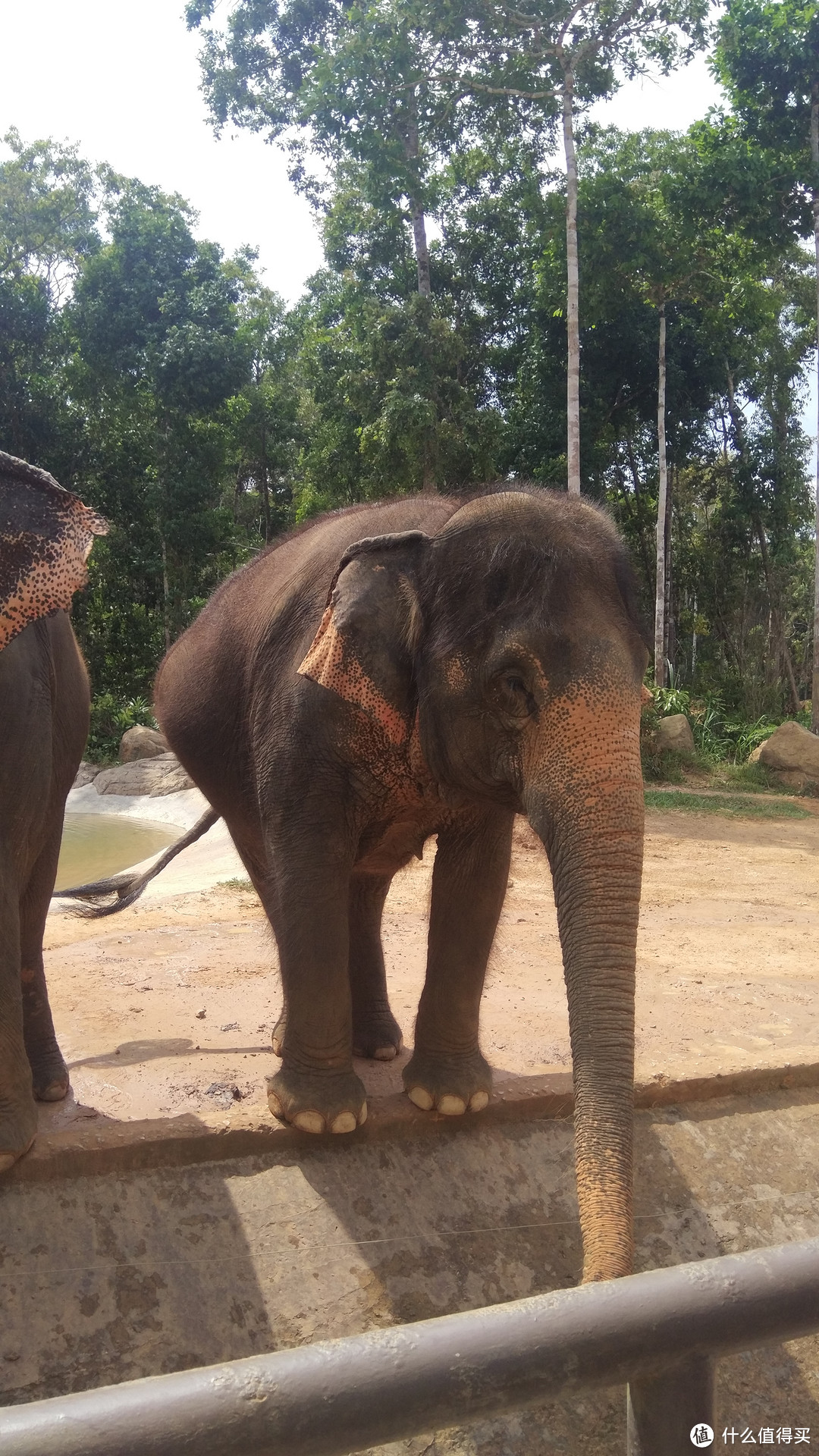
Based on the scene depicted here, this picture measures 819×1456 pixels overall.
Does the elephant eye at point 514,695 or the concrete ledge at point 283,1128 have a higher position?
the elephant eye at point 514,695

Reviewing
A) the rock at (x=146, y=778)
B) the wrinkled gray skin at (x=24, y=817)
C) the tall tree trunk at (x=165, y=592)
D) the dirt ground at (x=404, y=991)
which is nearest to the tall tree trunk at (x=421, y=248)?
the tall tree trunk at (x=165, y=592)

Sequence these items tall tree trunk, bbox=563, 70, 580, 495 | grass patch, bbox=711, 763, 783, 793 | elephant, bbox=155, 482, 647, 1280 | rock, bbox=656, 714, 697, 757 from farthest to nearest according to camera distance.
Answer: rock, bbox=656, 714, 697, 757 → grass patch, bbox=711, 763, 783, 793 → tall tree trunk, bbox=563, 70, 580, 495 → elephant, bbox=155, 482, 647, 1280

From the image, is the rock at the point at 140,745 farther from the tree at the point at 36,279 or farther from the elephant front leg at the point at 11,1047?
Answer: the elephant front leg at the point at 11,1047

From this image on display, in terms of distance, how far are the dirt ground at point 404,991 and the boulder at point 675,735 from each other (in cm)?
550

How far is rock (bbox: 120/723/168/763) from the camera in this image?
16.4 metres

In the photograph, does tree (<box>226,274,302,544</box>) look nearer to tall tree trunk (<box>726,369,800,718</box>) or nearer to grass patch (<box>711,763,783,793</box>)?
tall tree trunk (<box>726,369,800,718</box>)

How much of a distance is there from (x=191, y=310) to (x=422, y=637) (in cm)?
1886

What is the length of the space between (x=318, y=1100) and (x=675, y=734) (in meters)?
11.7

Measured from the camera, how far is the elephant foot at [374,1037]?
3.82 m

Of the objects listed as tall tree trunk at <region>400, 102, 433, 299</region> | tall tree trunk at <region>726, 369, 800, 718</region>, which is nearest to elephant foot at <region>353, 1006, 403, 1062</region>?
tall tree trunk at <region>400, 102, 433, 299</region>

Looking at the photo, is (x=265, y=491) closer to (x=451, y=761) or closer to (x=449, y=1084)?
(x=449, y=1084)

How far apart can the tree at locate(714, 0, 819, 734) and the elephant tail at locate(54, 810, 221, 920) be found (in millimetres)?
12282

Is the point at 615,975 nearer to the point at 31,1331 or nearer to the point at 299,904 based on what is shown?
the point at 299,904

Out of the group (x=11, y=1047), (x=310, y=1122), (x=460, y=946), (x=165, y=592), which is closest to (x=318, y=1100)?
(x=310, y=1122)
